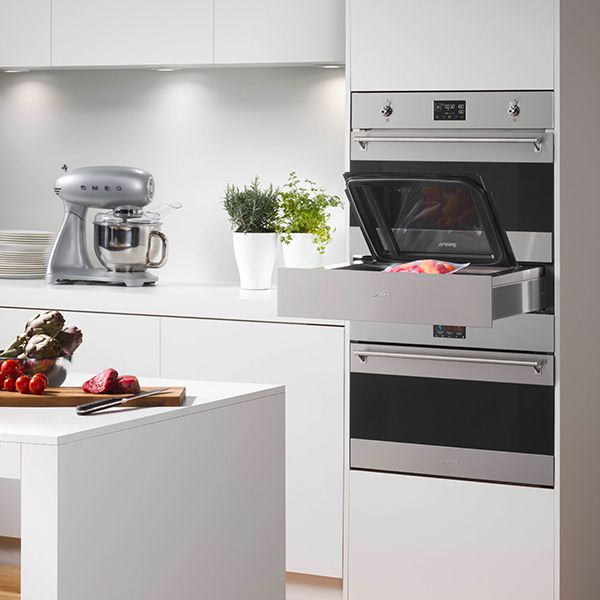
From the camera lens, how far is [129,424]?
1981 mm

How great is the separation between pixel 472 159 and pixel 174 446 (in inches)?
56.4

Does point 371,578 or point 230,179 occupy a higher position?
point 230,179

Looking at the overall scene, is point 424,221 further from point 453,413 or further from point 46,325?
point 46,325

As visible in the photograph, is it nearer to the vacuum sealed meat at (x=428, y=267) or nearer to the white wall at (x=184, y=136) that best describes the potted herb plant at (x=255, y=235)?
the white wall at (x=184, y=136)

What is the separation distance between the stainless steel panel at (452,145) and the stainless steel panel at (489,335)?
17.7 inches

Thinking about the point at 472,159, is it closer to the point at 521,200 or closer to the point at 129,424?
the point at 521,200

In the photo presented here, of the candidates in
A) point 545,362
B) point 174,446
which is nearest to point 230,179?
point 545,362

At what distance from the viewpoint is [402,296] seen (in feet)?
8.46

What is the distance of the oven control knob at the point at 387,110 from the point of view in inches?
126

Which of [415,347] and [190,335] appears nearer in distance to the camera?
[415,347]

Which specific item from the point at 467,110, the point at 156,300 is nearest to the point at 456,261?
the point at 467,110

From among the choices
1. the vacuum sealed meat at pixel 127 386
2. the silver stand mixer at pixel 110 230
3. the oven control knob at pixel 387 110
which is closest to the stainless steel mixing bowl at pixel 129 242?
the silver stand mixer at pixel 110 230

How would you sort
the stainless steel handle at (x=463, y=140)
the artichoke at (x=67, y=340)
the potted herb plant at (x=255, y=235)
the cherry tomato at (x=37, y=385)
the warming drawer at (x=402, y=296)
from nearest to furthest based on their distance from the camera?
the cherry tomato at (x=37, y=385), the artichoke at (x=67, y=340), the warming drawer at (x=402, y=296), the stainless steel handle at (x=463, y=140), the potted herb plant at (x=255, y=235)

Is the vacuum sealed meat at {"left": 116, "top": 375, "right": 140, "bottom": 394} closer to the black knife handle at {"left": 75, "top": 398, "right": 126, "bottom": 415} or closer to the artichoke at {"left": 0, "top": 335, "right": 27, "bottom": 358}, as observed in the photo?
the black knife handle at {"left": 75, "top": 398, "right": 126, "bottom": 415}
